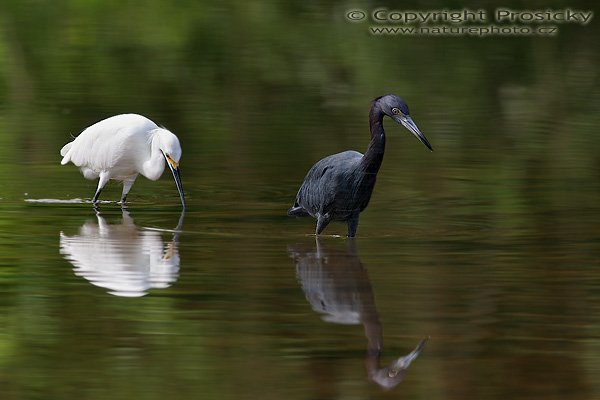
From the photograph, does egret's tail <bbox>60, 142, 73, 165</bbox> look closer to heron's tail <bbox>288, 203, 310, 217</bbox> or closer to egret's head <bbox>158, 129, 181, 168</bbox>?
egret's head <bbox>158, 129, 181, 168</bbox>

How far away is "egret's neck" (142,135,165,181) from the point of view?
11508mm

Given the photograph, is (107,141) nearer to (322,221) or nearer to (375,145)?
(322,221)

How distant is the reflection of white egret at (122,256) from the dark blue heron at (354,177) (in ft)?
3.45

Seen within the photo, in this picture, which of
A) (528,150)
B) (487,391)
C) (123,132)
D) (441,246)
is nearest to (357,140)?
(528,150)

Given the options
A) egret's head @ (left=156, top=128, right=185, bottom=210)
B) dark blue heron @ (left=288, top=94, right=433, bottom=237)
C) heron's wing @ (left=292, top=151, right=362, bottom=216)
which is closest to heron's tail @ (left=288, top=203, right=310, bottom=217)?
heron's wing @ (left=292, top=151, right=362, bottom=216)

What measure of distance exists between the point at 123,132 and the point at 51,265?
10.6 ft

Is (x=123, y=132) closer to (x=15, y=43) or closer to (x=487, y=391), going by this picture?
(x=487, y=391)

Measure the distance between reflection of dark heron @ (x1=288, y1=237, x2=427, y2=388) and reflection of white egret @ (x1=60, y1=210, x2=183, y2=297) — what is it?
81 cm

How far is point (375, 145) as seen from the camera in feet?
31.6

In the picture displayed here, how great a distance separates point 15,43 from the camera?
67.5 ft

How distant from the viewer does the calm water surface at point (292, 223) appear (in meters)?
6.48

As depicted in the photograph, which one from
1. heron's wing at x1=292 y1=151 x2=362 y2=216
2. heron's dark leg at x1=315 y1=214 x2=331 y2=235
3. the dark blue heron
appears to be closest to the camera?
the dark blue heron

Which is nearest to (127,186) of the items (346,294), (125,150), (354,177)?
(125,150)

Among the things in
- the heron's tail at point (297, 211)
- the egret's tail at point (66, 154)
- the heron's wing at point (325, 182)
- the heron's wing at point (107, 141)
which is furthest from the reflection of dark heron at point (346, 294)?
the egret's tail at point (66, 154)
